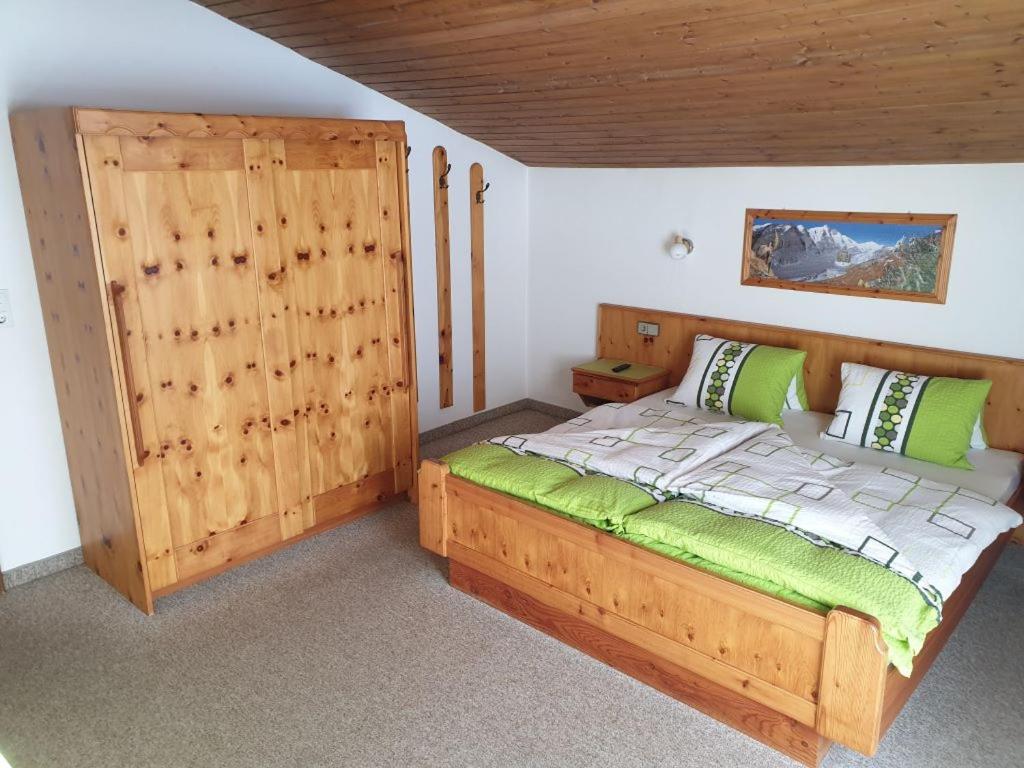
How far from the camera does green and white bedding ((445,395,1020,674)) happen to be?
2139 millimetres

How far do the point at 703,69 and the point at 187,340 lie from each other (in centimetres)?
210

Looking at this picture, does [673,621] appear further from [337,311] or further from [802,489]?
[337,311]

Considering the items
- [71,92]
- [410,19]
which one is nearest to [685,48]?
[410,19]

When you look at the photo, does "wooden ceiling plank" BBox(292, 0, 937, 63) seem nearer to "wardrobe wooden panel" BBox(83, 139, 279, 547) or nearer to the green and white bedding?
"wardrobe wooden panel" BBox(83, 139, 279, 547)

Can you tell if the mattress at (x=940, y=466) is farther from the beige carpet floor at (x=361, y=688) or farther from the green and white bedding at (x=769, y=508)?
the beige carpet floor at (x=361, y=688)

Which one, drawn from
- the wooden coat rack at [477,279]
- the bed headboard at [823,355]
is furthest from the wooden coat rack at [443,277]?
the bed headboard at [823,355]

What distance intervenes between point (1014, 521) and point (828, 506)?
2.41 ft

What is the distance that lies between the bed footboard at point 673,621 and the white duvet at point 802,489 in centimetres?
30

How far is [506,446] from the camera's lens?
3.14 meters

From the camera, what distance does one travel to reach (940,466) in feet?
10.2

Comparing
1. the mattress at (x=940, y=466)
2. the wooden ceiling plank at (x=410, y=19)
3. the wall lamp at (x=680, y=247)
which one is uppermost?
the wooden ceiling plank at (x=410, y=19)

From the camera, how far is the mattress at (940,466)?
2961mm

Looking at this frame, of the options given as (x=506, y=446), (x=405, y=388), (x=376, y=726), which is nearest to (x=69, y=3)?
(x=405, y=388)

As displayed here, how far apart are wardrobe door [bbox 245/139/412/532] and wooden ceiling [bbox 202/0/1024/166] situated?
0.55 meters
